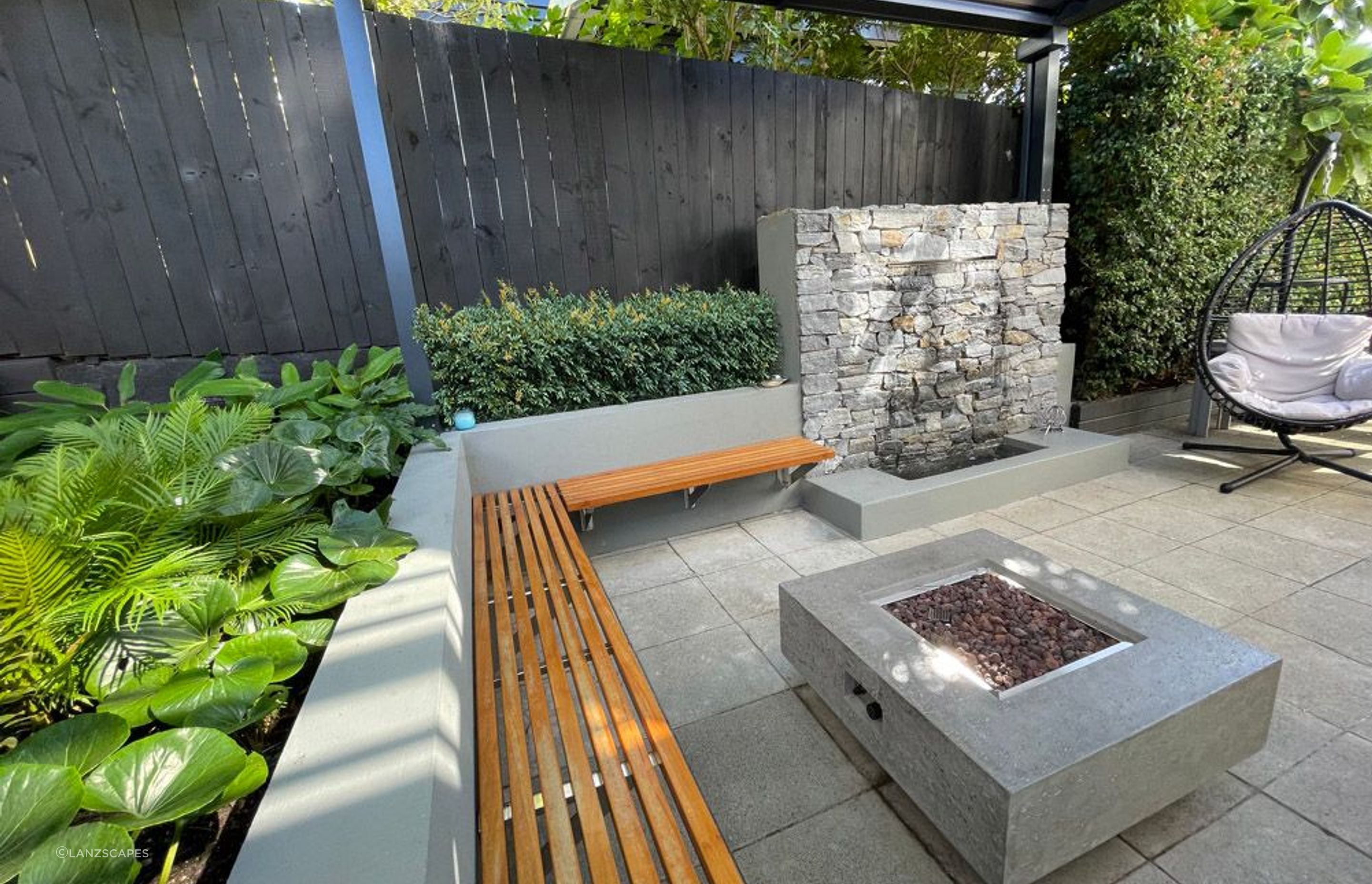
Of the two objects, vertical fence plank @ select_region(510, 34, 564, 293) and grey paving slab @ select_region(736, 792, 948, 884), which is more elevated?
vertical fence plank @ select_region(510, 34, 564, 293)

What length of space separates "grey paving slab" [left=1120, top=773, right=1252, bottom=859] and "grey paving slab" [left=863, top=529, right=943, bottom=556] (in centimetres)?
136

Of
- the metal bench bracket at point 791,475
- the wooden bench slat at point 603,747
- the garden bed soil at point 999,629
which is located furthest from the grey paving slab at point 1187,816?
the metal bench bracket at point 791,475

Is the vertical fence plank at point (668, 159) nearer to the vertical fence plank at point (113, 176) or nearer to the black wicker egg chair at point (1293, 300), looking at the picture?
the vertical fence plank at point (113, 176)

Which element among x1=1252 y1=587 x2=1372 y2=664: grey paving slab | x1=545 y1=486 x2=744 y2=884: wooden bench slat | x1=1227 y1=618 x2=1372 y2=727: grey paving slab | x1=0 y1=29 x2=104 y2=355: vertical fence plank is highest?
x1=0 y1=29 x2=104 y2=355: vertical fence plank

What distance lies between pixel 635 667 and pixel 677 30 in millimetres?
5036

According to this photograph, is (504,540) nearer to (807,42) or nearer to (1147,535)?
(1147,535)

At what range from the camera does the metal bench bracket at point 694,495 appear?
9.64 ft

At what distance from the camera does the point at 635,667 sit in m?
1.32

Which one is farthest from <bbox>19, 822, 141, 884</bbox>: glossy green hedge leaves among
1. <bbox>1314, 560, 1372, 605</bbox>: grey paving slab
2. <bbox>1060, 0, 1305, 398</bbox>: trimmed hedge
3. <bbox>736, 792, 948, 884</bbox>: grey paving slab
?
<bbox>1060, 0, 1305, 398</bbox>: trimmed hedge

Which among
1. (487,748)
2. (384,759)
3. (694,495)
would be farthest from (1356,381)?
(384,759)

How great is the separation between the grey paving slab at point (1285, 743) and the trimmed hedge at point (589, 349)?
2360 millimetres

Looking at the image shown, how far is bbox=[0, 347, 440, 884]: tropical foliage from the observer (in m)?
0.64

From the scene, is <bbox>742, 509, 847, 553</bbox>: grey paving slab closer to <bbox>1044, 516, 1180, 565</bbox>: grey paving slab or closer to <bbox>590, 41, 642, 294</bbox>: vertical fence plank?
<bbox>1044, 516, 1180, 565</bbox>: grey paving slab

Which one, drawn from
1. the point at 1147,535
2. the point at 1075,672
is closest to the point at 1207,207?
the point at 1147,535
